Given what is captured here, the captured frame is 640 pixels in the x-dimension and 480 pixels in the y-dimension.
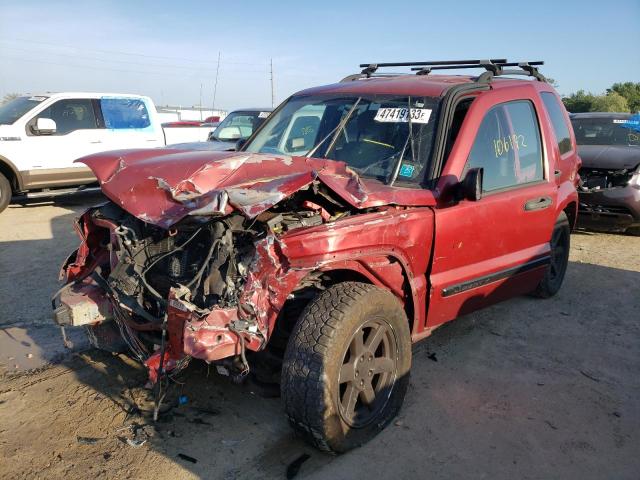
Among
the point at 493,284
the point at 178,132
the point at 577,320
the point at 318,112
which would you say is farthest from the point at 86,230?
the point at 178,132

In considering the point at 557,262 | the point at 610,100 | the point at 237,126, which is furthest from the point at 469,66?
the point at 610,100

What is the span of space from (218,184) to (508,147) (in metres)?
2.29

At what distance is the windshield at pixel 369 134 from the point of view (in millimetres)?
3678

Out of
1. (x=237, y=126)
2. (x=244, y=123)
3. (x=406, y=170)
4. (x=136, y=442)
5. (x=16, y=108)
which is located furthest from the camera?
(x=244, y=123)

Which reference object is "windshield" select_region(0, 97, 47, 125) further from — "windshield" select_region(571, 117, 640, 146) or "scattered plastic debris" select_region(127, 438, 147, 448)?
"windshield" select_region(571, 117, 640, 146)

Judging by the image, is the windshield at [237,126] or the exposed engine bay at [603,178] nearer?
the exposed engine bay at [603,178]

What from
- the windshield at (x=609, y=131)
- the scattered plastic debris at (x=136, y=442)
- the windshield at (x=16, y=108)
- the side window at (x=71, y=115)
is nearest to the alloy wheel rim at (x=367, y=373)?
the scattered plastic debris at (x=136, y=442)

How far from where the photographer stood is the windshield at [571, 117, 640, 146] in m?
8.70

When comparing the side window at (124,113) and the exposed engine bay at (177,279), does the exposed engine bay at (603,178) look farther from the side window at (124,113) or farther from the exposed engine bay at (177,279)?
the side window at (124,113)

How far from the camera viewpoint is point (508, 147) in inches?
162

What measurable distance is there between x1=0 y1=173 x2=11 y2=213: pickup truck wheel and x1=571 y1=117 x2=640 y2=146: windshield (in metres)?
9.68

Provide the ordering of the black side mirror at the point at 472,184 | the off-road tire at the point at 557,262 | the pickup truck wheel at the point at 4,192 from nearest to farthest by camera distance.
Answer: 1. the black side mirror at the point at 472,184
2. the off-road tire at the point at 557,262
3. the pickup truck wheel at the point at 4,192

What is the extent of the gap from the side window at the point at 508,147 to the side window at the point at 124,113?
8.59 metres

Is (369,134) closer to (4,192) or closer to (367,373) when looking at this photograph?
(367,373)
